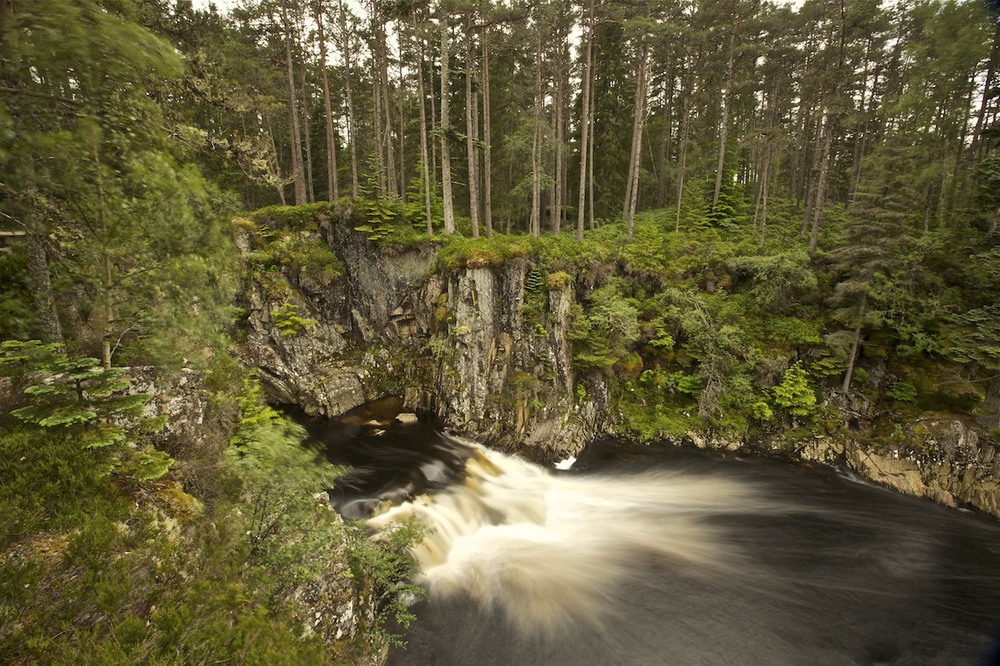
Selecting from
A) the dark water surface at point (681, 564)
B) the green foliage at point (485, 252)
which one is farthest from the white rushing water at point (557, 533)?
the green foliage at point (485, 252)

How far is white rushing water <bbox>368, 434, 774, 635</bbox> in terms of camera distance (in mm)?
9383

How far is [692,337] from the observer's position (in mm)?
17281

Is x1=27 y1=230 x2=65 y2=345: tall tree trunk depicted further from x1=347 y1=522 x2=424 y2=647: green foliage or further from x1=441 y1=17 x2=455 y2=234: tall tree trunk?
x1=441 y1=17 x2=455 y2=234: tall tree trunk

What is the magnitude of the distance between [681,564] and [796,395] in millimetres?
9138

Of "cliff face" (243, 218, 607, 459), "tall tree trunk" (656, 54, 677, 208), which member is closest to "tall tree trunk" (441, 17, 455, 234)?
"cliff face" (243, 218, 607, 459)

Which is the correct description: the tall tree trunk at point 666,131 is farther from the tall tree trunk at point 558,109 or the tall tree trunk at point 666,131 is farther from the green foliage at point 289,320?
the green foliage at point 289,320

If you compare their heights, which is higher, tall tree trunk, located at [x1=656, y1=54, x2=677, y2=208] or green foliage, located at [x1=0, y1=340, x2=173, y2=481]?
tall tree trunk, located at [x1=656, y1=54, x2=677, y2=208]

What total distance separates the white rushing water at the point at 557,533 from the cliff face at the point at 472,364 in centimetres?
204

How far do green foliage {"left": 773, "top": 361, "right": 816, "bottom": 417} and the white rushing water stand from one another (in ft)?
13.9

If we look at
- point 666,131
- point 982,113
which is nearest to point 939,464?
point 982,113

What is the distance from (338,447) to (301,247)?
9.60m

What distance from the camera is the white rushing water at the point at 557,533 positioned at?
9383 millimetres

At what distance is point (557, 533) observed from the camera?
11617mm

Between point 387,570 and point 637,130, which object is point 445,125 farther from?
point 387,570
